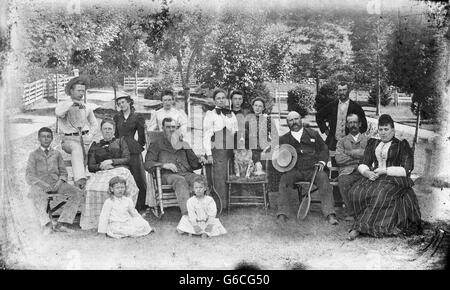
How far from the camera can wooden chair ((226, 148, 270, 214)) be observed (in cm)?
621

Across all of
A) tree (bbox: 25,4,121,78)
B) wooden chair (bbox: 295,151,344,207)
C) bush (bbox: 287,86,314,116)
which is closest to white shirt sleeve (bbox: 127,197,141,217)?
tree (bbox: 25,4,121,78)

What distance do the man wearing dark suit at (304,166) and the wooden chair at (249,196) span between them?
18cm

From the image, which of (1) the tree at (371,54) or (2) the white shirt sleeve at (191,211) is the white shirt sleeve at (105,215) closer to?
(2) the white shirt sleeve at (191,211)

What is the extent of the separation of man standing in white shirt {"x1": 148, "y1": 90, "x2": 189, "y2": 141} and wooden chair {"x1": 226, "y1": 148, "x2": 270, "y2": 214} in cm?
71

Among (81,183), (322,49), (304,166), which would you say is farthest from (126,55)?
(304,166)

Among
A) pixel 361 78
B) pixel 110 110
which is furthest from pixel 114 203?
pixel 361 78

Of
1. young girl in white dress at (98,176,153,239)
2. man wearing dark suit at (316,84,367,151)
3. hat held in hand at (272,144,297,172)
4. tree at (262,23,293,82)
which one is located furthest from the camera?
tree at (262,23,293,82)

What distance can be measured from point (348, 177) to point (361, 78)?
3.98ft

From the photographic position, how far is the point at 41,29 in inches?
249

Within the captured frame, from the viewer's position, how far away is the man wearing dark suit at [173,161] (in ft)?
19.9

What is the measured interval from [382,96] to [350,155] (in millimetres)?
853

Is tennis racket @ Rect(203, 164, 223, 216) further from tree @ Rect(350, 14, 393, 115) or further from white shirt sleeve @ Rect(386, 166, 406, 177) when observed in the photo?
tree @ Rect(350, 14, 393, 115)

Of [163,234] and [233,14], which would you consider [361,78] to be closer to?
[233,14]

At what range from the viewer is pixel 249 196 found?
20.8 ft
